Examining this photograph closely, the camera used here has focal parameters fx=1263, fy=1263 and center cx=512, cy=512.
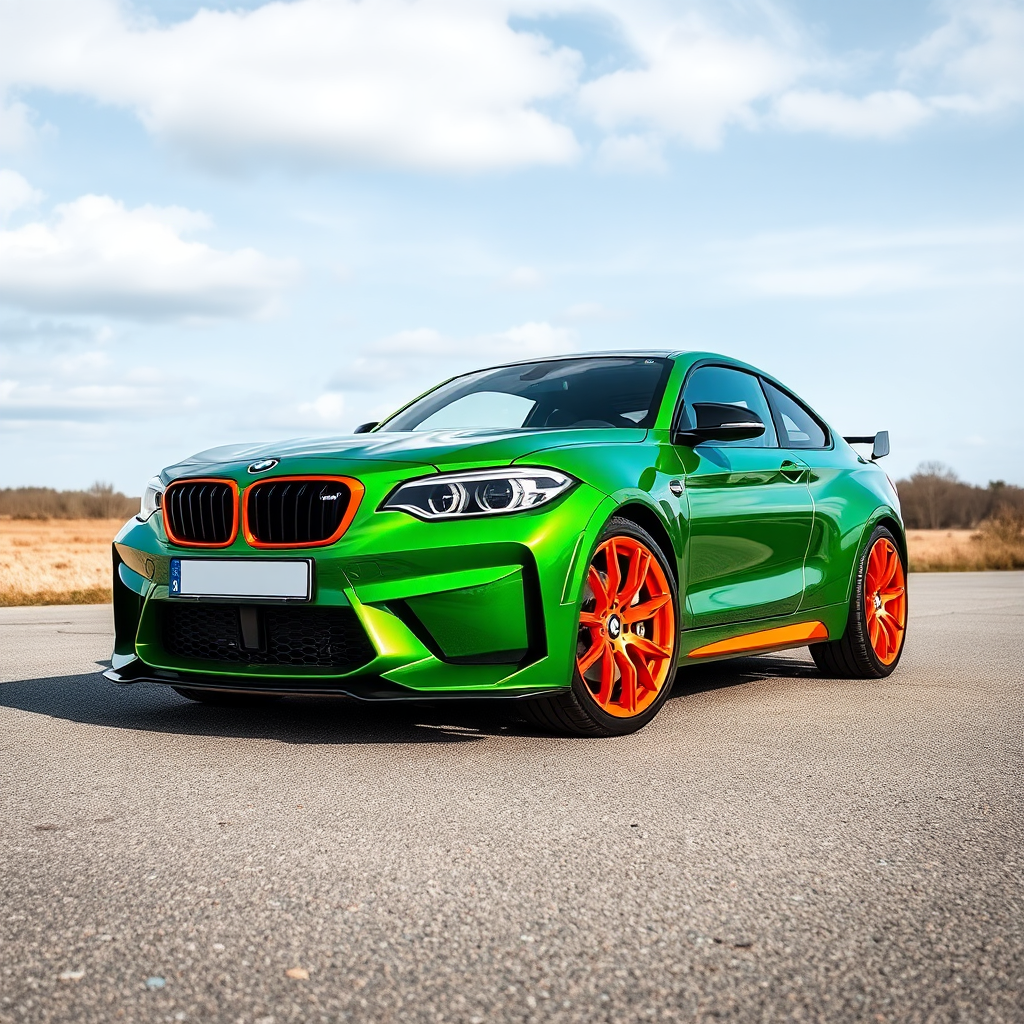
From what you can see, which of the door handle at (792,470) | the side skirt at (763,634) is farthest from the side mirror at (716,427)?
the side skirt at (763,634)

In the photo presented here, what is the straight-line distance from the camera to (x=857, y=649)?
6953mm

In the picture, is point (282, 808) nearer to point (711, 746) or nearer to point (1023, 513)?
point (711, 746)

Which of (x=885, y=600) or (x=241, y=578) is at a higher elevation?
(x=241, y=578)

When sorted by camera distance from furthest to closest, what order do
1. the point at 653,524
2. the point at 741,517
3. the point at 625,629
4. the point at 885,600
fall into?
the point at 885,600
the point at 741,517
the point at 653,524
the point at 625,629

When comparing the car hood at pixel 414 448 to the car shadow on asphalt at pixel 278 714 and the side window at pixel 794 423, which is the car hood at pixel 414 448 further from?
the side window at pixel 794 423

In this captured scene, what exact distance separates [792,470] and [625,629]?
72.9 inches

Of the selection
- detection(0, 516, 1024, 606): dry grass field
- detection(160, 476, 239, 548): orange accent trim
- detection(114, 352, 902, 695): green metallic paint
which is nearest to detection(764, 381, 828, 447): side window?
detection(114, 352, 902, 695): green metallic paint

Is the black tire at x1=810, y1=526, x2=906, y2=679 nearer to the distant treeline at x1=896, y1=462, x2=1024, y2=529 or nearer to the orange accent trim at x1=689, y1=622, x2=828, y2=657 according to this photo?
the orange accent trim at x1=689, y1=622, x2=828, y2=657

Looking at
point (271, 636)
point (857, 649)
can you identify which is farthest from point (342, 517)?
point (857, 649)

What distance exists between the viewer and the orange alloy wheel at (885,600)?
7.11 m

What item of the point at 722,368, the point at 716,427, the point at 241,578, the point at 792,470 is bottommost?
the point at 241,578

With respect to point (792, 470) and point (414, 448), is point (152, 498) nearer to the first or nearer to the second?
point (414, 448)

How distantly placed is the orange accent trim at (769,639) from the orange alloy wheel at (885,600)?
1.73ft

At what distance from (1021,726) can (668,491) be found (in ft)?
5.92
